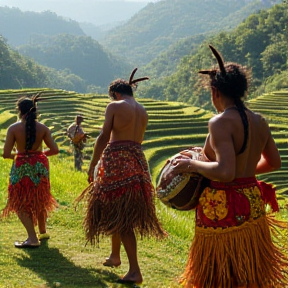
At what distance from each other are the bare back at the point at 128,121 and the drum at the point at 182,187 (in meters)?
1.18

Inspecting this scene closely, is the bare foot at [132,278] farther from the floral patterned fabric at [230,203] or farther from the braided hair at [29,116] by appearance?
the braided hair at [29,116]

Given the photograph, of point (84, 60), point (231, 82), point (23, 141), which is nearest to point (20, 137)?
point (23, 141)

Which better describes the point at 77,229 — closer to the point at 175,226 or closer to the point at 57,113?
the point at 175,226

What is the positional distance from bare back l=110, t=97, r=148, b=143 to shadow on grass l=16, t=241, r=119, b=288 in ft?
3.63

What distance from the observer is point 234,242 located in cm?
320

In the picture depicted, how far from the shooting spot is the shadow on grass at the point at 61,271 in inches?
174

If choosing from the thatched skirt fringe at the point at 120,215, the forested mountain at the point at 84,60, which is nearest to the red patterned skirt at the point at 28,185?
the thatched skirt fringe at the point at 120,215

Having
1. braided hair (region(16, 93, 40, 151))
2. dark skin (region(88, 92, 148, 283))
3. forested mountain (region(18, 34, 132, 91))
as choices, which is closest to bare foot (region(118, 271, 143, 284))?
dark skin (region(88, 92, 148, 283))

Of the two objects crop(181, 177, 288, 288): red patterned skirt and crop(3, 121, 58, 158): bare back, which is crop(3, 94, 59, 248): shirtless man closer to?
crop(3, 121, 58, 158): bare back

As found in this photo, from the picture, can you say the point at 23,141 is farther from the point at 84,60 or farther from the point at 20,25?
the point at 20,25

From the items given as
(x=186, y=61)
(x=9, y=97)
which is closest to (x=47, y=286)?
(x=9, y=97)

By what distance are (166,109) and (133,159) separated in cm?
2650

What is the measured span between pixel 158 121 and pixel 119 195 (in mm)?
22698

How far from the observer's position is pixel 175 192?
330cm
